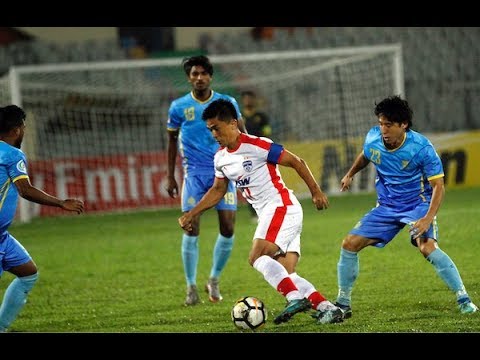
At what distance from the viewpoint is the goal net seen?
17516mm

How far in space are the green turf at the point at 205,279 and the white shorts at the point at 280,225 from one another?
0.59m

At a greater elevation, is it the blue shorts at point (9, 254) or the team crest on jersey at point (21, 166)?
the team crest on jersey at point (21, 166)

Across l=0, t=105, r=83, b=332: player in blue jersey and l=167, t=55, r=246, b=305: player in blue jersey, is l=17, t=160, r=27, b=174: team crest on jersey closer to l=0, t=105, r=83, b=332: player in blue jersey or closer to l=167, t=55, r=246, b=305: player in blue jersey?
l=0, t=105, r=83, b=332: player in blue jersey

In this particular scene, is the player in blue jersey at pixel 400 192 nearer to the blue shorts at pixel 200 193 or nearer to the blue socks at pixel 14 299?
the blue shorts at pixel 200 193

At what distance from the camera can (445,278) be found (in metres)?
6.80

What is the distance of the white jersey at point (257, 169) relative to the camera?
21.6 feet

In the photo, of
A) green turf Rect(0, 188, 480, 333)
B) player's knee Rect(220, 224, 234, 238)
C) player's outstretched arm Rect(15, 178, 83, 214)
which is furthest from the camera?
player's knee Rect(220, 224, 234, 238)

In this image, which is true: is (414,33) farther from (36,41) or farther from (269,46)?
(36,41)

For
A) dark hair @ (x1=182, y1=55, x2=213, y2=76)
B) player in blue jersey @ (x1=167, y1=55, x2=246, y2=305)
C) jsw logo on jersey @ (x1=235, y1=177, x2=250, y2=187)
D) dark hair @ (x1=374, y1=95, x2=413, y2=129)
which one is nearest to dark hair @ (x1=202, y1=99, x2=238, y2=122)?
jsw logo on jersey @ (x1=235, y1=177, x2=250, y2=187)

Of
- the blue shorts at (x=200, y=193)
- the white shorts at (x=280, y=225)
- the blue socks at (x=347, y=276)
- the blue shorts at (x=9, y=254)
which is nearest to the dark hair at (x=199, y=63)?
the blue shorts at (x=200, y=193)

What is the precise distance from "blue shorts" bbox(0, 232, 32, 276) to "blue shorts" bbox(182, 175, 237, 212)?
202cm

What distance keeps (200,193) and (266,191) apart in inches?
65.8

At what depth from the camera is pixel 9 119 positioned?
646 cm

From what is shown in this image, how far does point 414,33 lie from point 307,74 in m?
4.11
